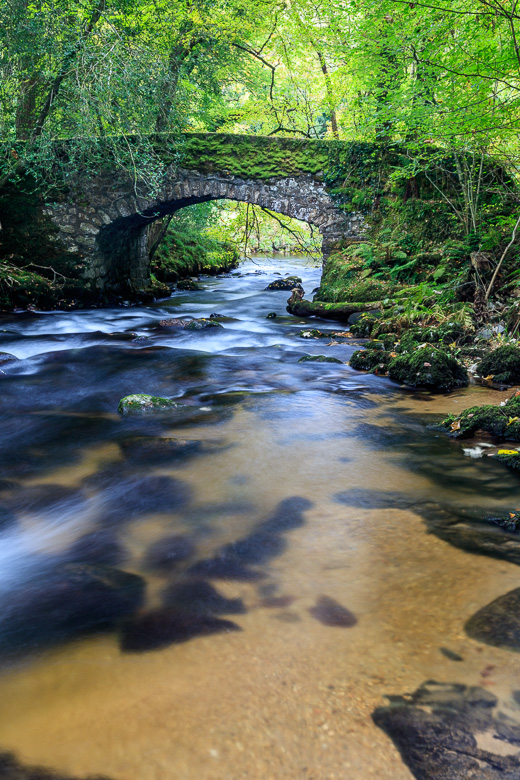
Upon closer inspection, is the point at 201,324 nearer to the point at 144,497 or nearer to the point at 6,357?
the point at 6,357

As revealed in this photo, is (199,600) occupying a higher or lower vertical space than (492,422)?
lower

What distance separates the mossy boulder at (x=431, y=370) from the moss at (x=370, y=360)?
48cm

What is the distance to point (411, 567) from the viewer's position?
103 inches

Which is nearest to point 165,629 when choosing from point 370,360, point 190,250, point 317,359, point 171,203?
point 370,360

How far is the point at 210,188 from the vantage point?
1189cm

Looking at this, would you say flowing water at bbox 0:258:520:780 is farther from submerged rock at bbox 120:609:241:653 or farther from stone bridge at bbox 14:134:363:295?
stone bridge at bbox 14:134:363:295

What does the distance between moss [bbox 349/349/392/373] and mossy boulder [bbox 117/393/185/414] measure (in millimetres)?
2813

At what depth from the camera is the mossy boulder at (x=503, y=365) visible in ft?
20.6

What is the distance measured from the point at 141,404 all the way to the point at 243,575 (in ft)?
10.9

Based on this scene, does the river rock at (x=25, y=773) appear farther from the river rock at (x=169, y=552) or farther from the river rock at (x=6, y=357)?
the river rock at (x=6, y=357)

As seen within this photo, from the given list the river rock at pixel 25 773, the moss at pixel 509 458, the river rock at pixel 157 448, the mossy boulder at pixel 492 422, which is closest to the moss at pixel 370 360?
the mossy boulder at pixel 492 422

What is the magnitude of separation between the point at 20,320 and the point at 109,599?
32.1ft

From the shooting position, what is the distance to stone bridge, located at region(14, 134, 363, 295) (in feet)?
38.5

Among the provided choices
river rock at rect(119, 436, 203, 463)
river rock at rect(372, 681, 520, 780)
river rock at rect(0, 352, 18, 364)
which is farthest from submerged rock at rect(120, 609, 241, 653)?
river rock at rect(0, 352, 18, 364)
